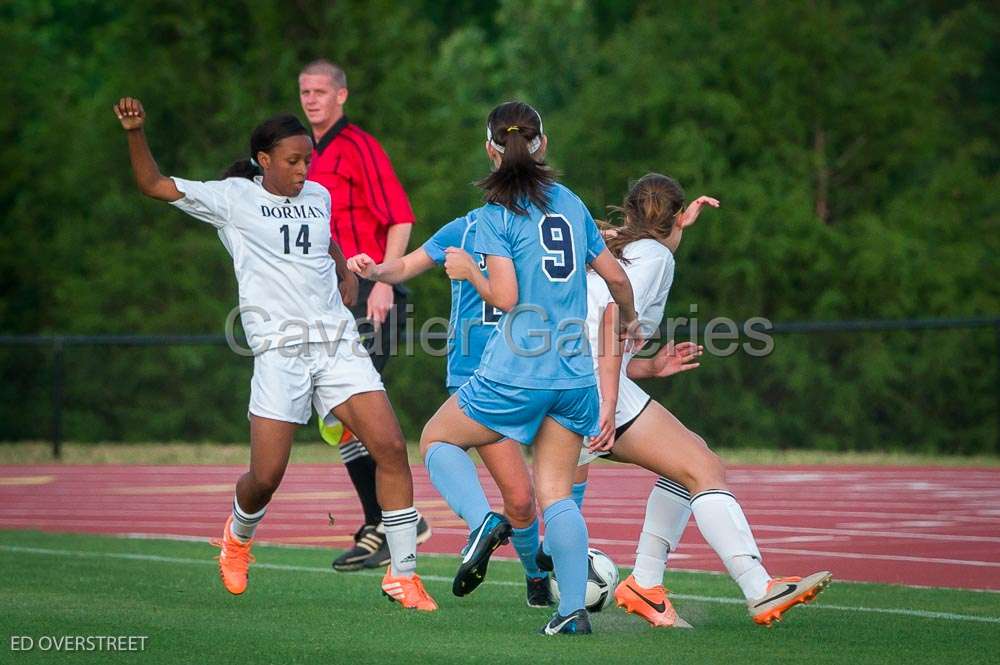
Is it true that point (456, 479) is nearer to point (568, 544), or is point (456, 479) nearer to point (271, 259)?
point (568, 544)

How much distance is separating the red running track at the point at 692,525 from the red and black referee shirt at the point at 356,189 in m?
2.18

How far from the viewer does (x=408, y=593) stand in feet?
22.5

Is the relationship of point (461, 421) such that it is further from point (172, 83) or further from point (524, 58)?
point (524, 58)

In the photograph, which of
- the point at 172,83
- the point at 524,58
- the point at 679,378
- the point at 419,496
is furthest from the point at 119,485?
the point at 524,58

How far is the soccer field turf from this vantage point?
5.66m

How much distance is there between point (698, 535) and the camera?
1061 centimetres

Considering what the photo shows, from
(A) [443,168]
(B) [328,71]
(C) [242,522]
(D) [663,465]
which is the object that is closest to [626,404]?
(D) [663,465]

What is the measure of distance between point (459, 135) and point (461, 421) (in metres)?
17.9

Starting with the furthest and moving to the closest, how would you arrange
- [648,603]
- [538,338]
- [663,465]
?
[648,603], [663,465], [538,338]

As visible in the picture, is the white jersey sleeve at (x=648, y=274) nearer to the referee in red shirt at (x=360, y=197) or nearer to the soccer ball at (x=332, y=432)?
the soccer ball at (x=332, y=432)

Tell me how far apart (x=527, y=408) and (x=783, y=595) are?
1.20m

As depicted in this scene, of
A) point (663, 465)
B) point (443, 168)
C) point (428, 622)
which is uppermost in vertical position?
point (443, 168)

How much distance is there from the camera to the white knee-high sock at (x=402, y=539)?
693cm

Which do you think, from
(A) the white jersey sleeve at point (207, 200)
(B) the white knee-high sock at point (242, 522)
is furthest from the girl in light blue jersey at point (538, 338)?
(B) the white knee-high sock at point (242, 522)
